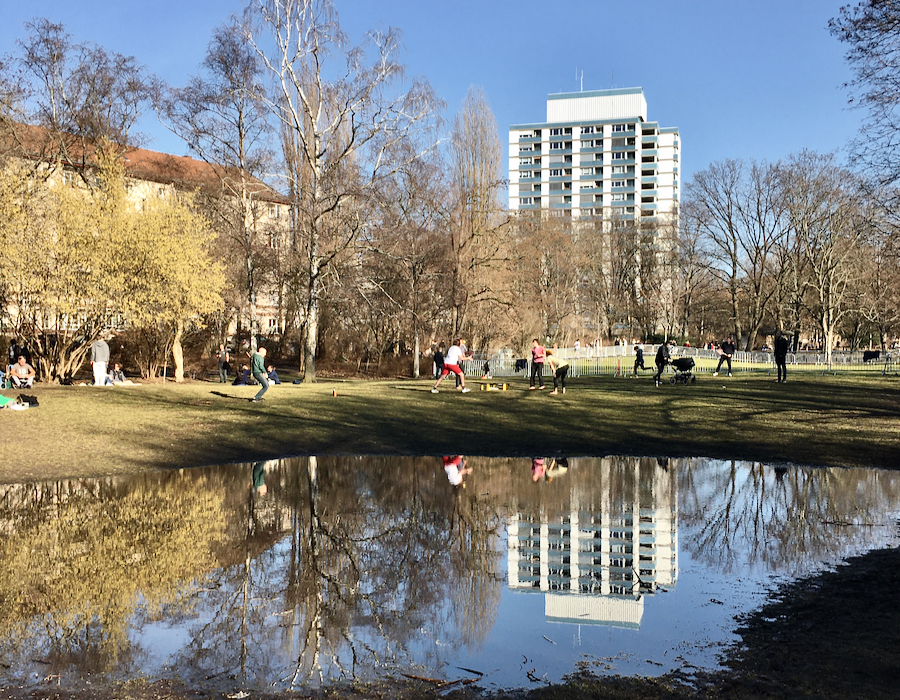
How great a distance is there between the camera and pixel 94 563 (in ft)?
27.9

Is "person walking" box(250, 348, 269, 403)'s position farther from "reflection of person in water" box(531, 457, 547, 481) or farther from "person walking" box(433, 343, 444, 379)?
"person walking" box(433, 343, 444, 379)

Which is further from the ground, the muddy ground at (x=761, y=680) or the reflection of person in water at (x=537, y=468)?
→ the muddy ground at (x=761, y=680)

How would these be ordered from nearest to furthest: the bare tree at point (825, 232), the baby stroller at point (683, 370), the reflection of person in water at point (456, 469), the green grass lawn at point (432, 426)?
the reflection of person in water at point (456, 469) → the green grass lawn at point (432, 426) → the baby stroller at point (683, 370) → the bare tree at point (825, 232)

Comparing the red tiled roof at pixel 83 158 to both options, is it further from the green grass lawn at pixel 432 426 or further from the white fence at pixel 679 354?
the green grass lawn at pixel 432 426

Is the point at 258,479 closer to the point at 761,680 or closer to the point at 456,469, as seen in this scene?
the point at 456,469

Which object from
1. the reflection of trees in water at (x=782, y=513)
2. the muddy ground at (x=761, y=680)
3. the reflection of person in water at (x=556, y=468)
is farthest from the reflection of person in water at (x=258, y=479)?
the muddy ground at (x=761, y=680)

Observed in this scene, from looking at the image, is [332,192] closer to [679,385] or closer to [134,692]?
[679,385]

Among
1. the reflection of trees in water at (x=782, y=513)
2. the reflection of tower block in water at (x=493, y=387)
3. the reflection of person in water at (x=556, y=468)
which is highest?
the reflection of tower block in water at (x=493, y=387)

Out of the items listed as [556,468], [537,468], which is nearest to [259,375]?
[537,468]

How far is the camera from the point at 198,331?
42875 millimetres

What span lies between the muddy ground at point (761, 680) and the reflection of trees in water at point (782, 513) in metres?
1.94

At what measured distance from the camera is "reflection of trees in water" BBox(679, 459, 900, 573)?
9.12 metres

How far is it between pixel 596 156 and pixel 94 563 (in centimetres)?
15442

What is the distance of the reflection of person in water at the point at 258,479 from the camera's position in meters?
13.0
